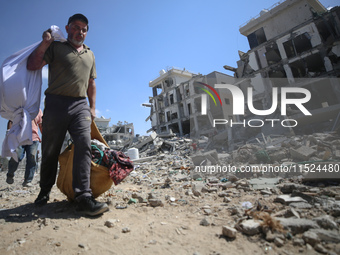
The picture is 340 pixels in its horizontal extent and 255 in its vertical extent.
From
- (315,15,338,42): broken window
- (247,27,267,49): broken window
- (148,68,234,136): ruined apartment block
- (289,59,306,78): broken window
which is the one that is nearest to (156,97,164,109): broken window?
(148,68,234,136): ruined apartment block

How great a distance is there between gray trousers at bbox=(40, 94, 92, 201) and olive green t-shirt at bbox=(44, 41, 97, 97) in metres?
0.09

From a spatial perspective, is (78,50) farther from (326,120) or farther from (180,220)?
(326,120)

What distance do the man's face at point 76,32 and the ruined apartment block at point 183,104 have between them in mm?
19746

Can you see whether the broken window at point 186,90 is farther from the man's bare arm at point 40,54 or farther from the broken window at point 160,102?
the man's bare arm at point 40,54

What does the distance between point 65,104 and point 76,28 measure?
3.25 feet

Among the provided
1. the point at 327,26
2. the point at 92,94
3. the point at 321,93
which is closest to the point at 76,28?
the point at 92,94

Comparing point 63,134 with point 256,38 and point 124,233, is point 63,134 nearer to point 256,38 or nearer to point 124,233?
point 124,233

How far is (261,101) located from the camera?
66.2ft

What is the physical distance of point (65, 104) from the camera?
1974 millimetres

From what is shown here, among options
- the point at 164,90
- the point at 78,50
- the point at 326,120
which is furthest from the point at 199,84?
the point at 78,50

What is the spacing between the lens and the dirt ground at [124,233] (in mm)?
1207

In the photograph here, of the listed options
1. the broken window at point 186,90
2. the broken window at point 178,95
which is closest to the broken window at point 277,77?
the broken window at point 186,90

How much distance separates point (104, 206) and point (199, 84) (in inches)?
1039

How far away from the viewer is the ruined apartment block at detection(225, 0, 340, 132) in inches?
629
